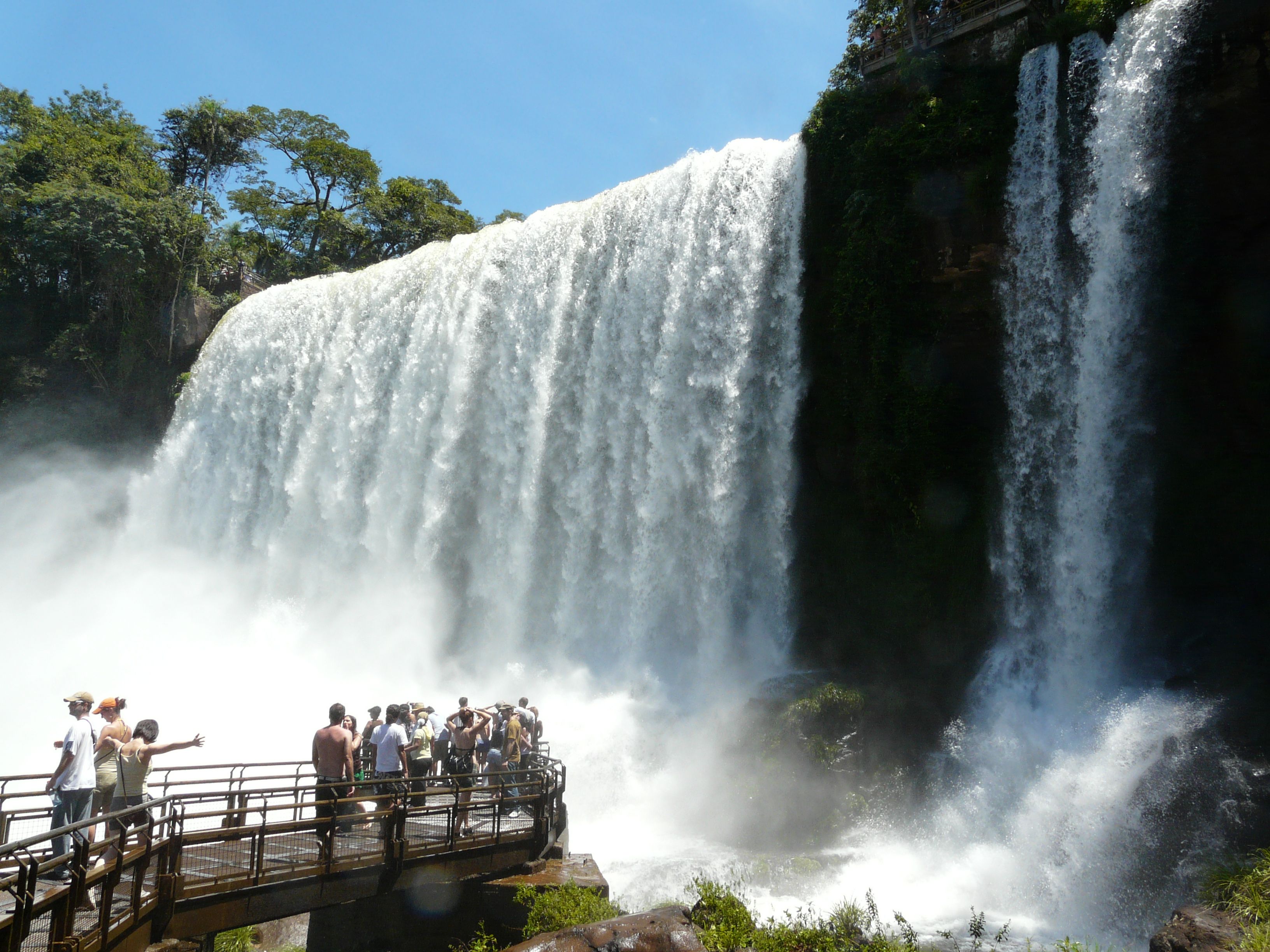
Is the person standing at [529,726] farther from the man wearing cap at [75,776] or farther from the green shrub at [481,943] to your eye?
the man wearing cap at [75,776]

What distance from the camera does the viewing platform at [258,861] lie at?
543 cm

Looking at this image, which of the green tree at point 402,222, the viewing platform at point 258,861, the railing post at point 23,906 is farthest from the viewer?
the green tree at point 402,222

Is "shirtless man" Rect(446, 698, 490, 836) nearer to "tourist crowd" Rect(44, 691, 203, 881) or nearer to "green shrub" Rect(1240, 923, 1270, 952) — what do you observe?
"tourist crowd" Rect(44, 691, 203, 881)

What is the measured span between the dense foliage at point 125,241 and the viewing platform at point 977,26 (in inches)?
1108

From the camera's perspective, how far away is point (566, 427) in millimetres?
21031

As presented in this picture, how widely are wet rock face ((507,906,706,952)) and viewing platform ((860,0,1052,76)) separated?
→ 17213 millimetres

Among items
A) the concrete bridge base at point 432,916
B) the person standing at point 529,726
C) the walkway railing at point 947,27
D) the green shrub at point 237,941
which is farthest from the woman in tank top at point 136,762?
the walkway railing at point 947,27

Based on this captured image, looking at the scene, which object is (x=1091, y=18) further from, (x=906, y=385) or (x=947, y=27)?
(x=906, y=385)

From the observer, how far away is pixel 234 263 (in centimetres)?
4000

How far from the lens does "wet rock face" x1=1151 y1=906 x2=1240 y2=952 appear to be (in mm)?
6871

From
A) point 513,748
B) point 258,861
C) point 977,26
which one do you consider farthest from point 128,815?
point 977,26

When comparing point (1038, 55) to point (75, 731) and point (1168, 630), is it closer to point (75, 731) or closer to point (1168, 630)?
point (1168, 630)

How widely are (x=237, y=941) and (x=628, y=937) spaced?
231 inches

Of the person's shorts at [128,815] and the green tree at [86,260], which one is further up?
the green tree at [86,260]
